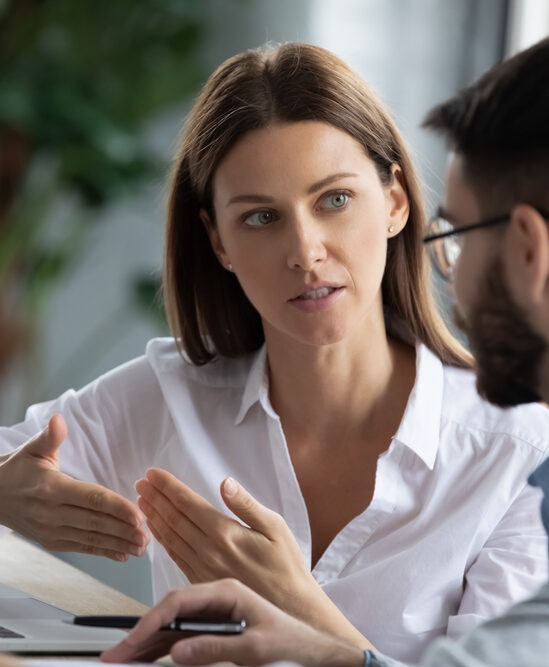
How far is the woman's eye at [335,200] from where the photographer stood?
1633mm

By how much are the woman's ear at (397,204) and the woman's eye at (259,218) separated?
207 mm

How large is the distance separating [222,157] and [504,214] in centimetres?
64

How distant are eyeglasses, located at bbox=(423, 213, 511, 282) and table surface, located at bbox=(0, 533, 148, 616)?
0.65 meters

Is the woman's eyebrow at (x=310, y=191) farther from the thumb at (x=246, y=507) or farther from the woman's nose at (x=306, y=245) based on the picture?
the thumb at (x=246, y=507)

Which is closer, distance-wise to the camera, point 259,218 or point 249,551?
point 249,551

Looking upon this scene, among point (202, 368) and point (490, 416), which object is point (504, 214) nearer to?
point (490, 416)

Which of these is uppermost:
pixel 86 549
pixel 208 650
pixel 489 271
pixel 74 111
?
pixel 74 111

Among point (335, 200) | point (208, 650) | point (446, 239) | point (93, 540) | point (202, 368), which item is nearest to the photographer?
point (208, 650)

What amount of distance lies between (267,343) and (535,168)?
2.68 ft

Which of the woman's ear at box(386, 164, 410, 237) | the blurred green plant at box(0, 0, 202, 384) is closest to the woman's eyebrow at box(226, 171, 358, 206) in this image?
the woman's ear at box(386, 164, 410, 237)

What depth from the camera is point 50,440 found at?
5.28 feet

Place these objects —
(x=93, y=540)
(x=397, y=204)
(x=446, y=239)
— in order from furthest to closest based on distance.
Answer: (x=397, y=204)
(x=93, y=540)
(x=446, y=239)

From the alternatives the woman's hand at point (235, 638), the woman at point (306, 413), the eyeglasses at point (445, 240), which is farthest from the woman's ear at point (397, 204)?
the woman's hand at point (235, 638)

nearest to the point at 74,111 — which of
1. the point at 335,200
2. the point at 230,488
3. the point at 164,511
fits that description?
the point at 335,200
